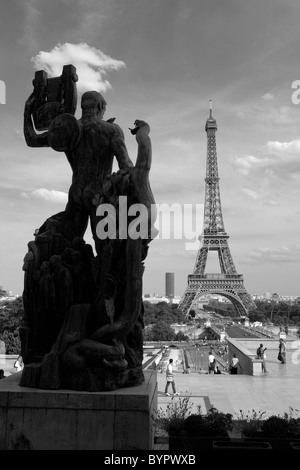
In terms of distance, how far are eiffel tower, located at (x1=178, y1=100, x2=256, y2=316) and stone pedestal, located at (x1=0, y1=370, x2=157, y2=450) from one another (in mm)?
58223

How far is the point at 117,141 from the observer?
635 cm

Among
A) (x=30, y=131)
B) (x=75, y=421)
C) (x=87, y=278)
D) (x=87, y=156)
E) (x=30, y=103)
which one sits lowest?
(x=75, y=421)

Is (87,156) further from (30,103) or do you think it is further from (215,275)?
(215,275)

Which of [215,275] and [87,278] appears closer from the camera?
[87,278]

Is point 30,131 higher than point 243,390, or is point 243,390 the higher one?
point 30,131

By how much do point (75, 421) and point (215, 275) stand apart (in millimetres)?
61215

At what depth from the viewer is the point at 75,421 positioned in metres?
5.02

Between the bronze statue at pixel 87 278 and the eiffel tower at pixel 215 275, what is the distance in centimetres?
5693

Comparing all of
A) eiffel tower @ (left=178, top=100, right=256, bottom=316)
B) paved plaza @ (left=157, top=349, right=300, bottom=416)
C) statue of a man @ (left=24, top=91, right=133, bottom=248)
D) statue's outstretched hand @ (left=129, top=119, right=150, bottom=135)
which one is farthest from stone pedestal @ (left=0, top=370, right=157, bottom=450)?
eiffel tower @ (left=178, top=100, right=256, bottom=316)

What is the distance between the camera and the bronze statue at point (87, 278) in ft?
17.7

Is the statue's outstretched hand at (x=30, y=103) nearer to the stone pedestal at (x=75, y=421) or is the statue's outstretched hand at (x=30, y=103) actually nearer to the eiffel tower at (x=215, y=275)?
the stone pedestal at (x=75, y=421)

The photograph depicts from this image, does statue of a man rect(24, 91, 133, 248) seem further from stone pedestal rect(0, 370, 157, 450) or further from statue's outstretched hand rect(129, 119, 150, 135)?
stone pedestal rect(0, 370, 157, 450)

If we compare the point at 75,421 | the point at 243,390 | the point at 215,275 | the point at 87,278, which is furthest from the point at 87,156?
the point at 215,275
